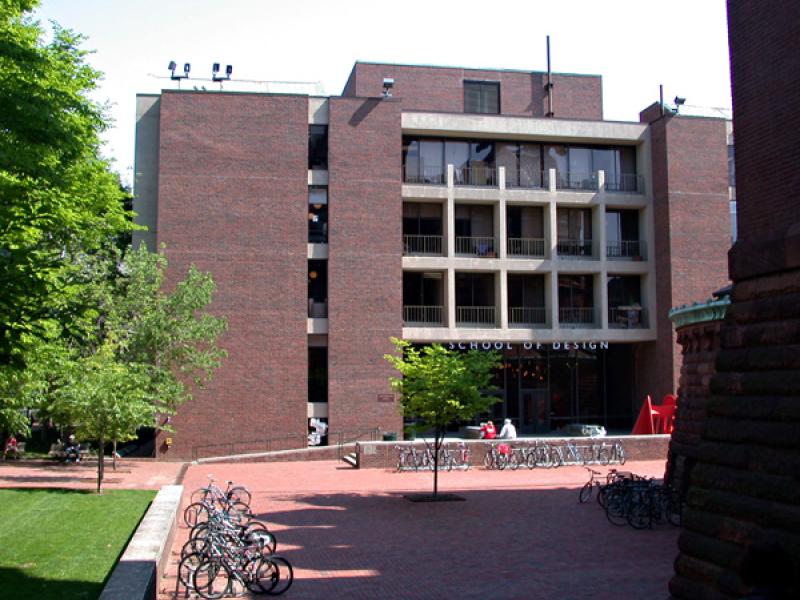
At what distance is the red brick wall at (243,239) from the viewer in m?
34.9

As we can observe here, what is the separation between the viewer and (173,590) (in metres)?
11.7

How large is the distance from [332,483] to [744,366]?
18.1m

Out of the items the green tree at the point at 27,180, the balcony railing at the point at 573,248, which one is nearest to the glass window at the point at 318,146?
the balcony railing at the point at 573,248

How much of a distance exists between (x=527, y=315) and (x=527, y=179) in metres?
6.48

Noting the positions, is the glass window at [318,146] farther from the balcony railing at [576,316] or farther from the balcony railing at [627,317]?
the balcony railing at [627,317]

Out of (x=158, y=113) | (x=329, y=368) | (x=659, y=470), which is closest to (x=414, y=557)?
(x=659, y=470)

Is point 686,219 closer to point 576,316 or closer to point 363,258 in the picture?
point 576,316

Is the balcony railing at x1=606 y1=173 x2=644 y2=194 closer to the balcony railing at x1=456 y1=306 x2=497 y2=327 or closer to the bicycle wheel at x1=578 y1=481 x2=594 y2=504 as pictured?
the balcony railing at x1=456 y1=306 x2=497 y2=327

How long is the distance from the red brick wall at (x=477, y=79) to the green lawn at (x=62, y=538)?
2867cm

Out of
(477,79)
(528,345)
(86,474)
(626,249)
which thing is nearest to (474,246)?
(528,345)

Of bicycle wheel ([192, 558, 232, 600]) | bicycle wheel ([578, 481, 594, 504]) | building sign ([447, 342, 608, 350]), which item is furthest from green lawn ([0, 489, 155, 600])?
building sign ([447, 342, 608, 350])

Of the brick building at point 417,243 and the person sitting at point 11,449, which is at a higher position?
the brick building at point 417,243

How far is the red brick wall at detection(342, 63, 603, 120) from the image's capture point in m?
45.8

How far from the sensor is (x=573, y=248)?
40.6 meters
